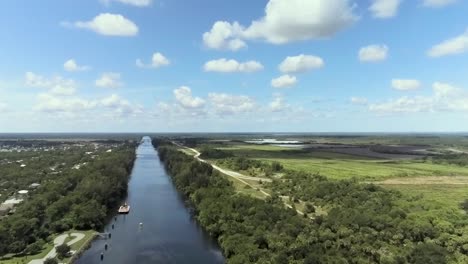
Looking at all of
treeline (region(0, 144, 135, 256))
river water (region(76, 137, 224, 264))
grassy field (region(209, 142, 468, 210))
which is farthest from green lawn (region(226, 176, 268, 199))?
treeline (region(0, 144, 135, 256))

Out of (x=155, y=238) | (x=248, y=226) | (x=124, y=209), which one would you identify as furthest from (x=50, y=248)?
(x=124, y=209)

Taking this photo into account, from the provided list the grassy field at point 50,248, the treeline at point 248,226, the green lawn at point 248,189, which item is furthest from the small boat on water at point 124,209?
the green lawn at point 248,189

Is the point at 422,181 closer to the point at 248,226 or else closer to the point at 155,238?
the point at 248,226

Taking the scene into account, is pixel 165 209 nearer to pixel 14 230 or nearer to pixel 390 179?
pixel 14 230

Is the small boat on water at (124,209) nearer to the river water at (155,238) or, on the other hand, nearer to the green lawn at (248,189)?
the river water at (155,238)

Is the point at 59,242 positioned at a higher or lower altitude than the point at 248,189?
lower

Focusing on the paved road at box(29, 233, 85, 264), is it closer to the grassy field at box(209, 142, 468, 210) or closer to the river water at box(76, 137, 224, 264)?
the river water at box(76, 137, 224, 264)
